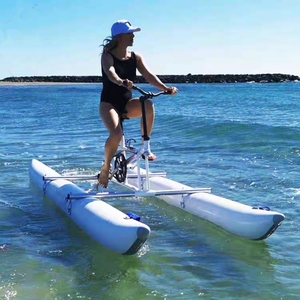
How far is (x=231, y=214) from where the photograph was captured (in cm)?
609

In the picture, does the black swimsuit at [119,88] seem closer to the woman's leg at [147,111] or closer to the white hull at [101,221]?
the woman's leg at [147,111]

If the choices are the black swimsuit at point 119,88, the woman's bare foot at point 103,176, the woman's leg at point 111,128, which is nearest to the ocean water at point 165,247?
the woman's bare foot at point 103,176

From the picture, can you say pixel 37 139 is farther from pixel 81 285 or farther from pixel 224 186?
pixel 81 285

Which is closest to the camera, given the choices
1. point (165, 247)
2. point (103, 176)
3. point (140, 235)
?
point (140, 235)

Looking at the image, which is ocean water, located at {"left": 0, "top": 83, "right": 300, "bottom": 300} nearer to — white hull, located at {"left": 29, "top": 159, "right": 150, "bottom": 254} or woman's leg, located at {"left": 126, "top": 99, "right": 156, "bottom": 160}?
white hull, located at {"left": 29, "top": 159, "right": 150, "bottom": 254}

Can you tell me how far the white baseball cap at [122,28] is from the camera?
21.3ft

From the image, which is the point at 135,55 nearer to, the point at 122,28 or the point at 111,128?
the point at 122,28

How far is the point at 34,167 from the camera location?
353 inches

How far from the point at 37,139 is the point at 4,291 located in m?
11.5

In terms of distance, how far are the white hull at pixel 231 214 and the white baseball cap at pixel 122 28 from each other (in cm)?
211

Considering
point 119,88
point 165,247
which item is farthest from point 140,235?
point 119,88

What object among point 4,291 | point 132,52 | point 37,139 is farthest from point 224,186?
point 37,139

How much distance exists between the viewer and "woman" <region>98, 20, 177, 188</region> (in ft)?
21.5

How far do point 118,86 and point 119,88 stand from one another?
0.03m
